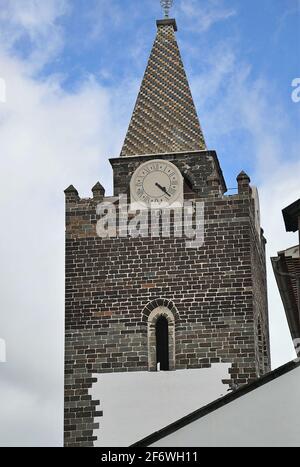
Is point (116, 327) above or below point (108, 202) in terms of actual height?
below

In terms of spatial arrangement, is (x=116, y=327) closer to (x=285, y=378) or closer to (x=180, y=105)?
(x=180, y=105)

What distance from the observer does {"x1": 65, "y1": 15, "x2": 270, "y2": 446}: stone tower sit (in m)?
29.7

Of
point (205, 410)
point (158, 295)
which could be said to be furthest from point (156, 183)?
point (205, 410)

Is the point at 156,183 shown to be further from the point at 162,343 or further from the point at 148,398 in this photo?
the point at 148,398

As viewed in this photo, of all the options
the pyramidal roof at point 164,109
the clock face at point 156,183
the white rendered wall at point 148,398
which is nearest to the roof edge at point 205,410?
the white rendered wall at point 148,398

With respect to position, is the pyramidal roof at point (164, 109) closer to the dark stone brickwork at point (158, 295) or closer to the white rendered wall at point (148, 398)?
the dark stone brickwork at point (158, 295)

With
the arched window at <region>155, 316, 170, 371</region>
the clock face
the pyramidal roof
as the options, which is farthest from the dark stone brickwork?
the pyramidal roof

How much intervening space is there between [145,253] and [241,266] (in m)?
2.20

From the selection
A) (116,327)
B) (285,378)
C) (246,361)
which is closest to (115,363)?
(116,327)

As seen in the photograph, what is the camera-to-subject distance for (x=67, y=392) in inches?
1172

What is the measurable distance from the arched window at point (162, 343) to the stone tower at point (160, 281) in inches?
0.9

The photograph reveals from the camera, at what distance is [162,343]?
29891mm
